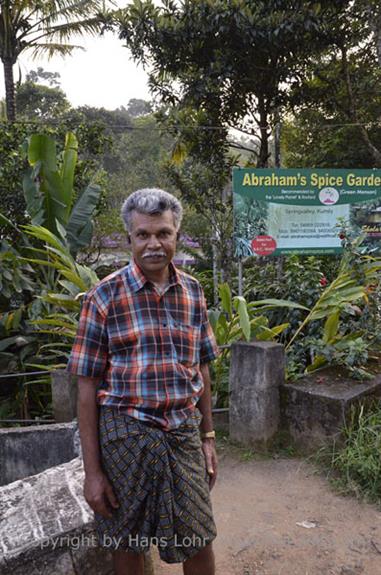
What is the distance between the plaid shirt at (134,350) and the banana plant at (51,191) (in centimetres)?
379

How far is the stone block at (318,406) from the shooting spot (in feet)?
10.8

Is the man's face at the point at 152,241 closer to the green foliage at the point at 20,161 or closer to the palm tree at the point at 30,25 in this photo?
the green foliage at the point at 20,161

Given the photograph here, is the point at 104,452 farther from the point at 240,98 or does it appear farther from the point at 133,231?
the point at 240,98

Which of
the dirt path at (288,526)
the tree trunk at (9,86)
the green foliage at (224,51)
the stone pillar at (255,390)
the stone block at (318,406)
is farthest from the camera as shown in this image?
the tree trunk at (9,86)

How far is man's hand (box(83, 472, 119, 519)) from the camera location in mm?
1566

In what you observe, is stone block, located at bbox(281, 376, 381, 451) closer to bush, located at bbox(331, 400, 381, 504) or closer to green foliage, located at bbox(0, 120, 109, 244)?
bush, located at bbox(331, 400, 381, 504)

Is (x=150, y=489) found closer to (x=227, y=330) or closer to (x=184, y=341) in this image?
(x=184, y=341)

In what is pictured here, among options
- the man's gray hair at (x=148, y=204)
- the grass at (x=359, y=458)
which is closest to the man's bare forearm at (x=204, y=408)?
the man's gray hair at (x=148, y=204)

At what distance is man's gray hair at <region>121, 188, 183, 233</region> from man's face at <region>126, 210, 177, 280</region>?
0.02 metres

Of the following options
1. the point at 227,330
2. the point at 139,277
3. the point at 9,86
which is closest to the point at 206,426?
the point at 139,277

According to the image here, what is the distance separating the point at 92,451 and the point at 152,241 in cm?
71

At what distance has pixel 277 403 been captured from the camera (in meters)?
3.58

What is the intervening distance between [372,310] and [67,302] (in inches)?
101

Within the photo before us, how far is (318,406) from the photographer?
3369 mm
